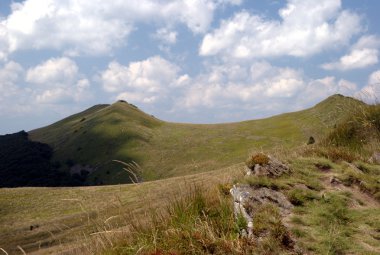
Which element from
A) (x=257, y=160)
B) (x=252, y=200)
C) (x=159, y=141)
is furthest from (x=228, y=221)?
(x=159, y=141)

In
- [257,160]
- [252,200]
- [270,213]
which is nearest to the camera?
[270,213]

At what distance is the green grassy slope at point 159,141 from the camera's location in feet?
371

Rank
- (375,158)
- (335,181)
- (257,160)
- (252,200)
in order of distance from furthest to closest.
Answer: (375,158)
(257,160)
(335,181)
(252,200)

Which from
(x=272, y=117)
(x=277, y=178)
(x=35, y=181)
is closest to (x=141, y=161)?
(x=35, y=181)

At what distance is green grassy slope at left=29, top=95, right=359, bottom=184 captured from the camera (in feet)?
371

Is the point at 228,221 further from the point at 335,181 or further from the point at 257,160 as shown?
the point at 335,181

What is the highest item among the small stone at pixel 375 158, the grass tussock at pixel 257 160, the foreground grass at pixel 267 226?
the grass tussock at pixel 257 160

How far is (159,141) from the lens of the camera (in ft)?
456

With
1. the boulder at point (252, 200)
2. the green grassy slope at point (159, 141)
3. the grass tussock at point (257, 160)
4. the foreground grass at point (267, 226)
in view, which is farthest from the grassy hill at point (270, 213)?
the green grassy slope at point (159, 141)

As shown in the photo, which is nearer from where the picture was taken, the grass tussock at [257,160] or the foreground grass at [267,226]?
the foreground grass at [267,226]

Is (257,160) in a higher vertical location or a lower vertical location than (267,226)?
higher

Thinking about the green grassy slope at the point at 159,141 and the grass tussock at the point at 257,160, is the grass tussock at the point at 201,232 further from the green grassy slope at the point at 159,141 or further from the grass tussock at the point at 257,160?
the green grassy slope at the point at 159,141

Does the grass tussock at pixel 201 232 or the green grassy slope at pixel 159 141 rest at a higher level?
the green grassy slope at pixel 159 141

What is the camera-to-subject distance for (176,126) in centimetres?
16212
